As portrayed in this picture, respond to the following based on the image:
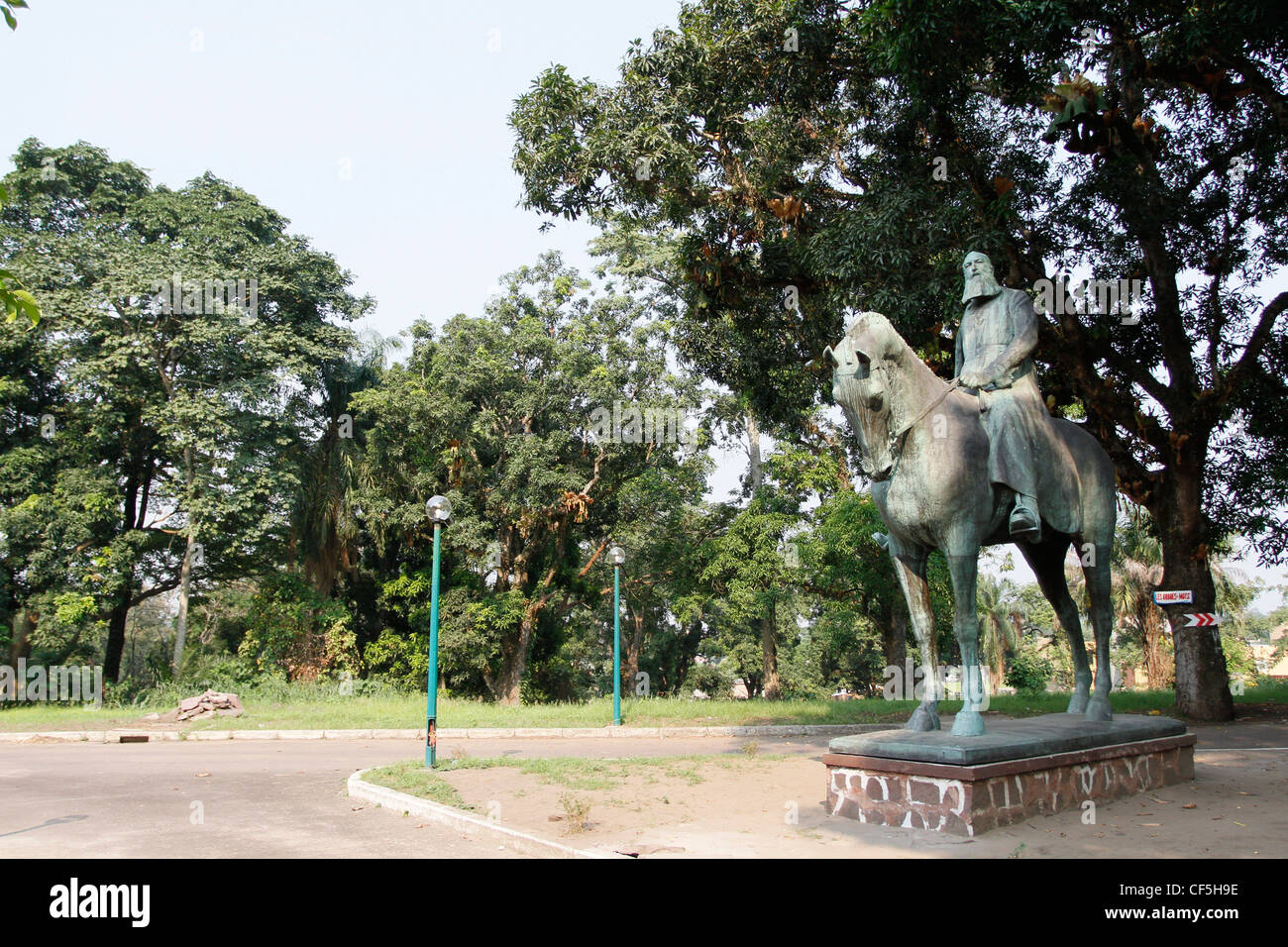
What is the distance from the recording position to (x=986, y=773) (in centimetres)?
618

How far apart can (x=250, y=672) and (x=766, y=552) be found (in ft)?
55.4

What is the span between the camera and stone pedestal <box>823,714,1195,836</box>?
6176 millimetres

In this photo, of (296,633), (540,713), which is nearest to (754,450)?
(540,713)

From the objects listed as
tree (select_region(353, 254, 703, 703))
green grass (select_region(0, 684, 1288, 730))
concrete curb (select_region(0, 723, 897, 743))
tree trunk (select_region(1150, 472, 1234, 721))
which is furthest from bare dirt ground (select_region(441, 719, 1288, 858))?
tree (select_region(353, 254, 703, 703))

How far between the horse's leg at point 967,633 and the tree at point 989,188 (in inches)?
250

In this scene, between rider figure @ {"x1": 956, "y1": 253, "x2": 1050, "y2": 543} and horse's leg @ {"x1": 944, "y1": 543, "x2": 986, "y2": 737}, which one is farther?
rider figure @ {"x1": 956, "y1": 253, "x2": 1050, "y2": 543}

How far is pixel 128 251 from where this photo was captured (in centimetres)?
2561

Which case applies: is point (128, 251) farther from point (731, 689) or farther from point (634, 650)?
point (731, 689)

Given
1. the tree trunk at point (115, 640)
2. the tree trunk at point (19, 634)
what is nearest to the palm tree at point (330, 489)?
the tree trunk at point (115, 640)

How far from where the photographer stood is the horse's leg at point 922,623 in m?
7.23

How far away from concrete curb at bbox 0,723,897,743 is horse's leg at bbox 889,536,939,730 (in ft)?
34.0

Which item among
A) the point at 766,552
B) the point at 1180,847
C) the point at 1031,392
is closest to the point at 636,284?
the point at 766,552

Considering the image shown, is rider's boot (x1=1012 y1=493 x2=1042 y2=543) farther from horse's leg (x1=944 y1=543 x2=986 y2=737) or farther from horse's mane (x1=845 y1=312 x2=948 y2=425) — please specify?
horse's mane (x1=845 y1=312 x2=948 y2=425)

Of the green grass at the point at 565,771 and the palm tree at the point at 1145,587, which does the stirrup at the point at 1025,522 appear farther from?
the palm tree at the point at 1145,587
